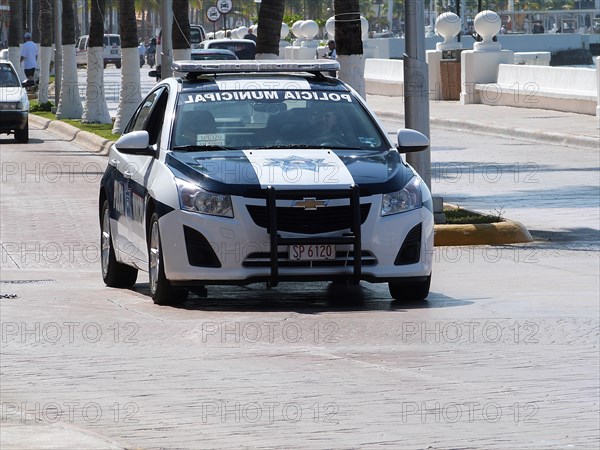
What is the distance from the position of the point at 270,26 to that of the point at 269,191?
41.2 feet

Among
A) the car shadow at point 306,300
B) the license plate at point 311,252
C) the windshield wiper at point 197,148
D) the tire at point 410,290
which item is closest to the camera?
the license plate at point 311,252

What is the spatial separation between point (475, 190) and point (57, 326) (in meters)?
11.2

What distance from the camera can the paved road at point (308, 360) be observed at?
7.45 m

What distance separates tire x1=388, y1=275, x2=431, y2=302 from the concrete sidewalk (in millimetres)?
16057

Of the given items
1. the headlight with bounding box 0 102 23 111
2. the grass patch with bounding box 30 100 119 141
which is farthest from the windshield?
the headlight with bounding box 0 102 23 111

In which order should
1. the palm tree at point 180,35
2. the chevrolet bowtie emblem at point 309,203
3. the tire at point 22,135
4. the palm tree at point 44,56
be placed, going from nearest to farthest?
the chevrolet bowtie emblem at point 309,203
the palm tree at point 180,35
the tire at point 22,135
the palm tree at point 44,56

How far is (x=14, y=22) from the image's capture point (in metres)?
56.2

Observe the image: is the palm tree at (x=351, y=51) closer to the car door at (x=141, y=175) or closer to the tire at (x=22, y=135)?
the car door at (x=141, y=175)

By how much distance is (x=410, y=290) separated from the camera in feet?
37.5

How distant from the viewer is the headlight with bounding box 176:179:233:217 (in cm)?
1061

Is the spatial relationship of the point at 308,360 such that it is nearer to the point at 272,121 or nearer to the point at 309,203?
the point at 309,203

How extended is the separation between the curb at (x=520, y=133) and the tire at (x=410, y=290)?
1607 cm

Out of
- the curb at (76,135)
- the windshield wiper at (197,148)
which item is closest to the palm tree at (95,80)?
the curb at (76,135)

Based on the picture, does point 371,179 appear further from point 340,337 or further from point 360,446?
point 360,446
